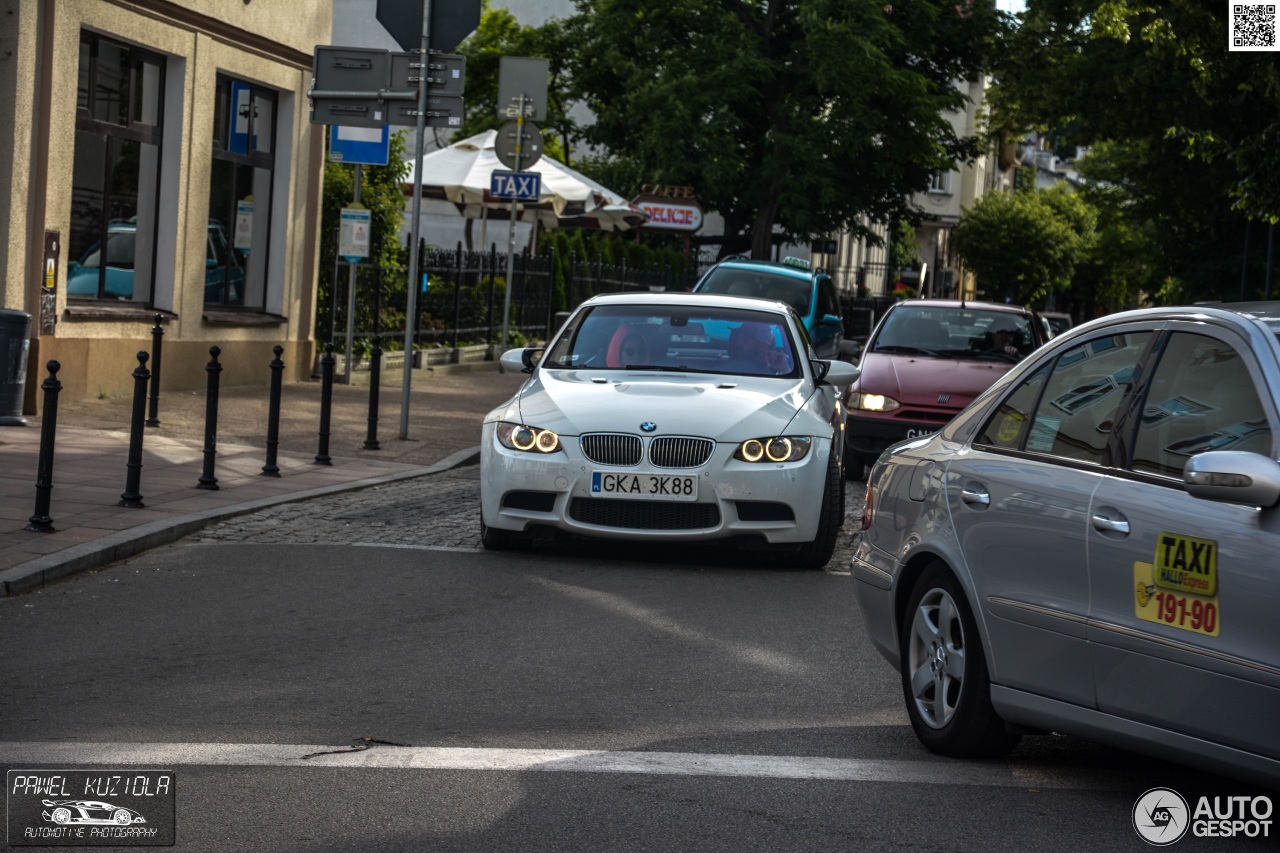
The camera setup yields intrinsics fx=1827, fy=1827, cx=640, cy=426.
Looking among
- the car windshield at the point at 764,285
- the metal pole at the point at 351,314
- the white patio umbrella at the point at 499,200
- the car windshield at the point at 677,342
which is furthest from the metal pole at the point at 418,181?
the white patio umbrella at the point at 499,200

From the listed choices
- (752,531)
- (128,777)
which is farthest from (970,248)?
(128,777)

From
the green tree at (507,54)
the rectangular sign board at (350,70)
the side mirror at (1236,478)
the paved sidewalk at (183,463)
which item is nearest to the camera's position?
the side mirror at (1236,478)

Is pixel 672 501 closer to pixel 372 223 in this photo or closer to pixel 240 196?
pixel 240 196

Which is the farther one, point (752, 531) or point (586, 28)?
point (586, 28)

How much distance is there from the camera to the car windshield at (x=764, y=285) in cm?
2266

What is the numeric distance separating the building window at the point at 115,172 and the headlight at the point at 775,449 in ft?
30.9

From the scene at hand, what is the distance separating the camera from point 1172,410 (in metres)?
4.98

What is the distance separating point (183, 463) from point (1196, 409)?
9579mm

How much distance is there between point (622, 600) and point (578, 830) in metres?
4.10

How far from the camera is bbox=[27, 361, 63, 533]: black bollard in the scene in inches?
381

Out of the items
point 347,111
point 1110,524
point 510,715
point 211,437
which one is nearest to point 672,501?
point 510,715

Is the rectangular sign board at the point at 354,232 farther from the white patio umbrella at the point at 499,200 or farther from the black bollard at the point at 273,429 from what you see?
the white patio umbrella at the point at 499,200

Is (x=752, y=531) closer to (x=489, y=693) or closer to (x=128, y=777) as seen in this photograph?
(x=489, y=693)

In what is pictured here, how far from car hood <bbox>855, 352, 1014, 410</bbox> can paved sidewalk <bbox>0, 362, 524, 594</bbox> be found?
3.43 meters
